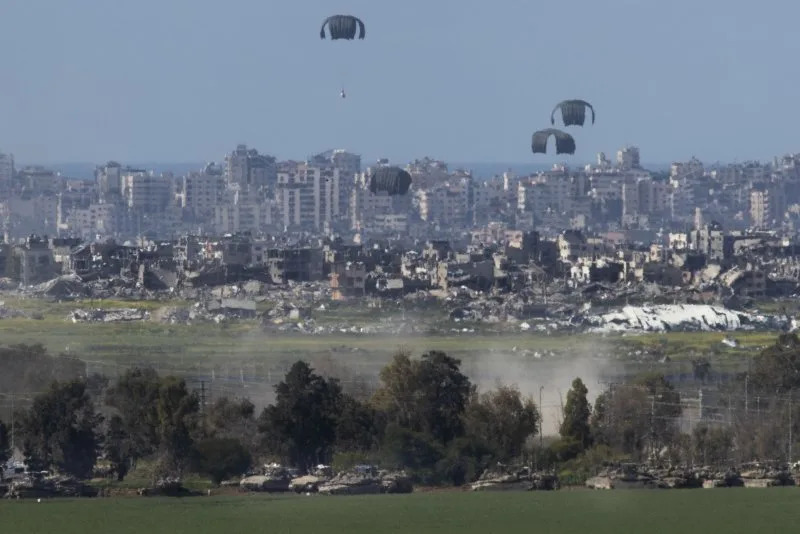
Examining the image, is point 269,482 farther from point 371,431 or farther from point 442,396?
point 442,396

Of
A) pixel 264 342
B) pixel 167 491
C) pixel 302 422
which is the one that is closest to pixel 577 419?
pixel 302 422

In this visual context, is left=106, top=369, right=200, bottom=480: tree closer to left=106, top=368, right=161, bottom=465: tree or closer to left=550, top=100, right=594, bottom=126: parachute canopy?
left=106, top=368, right=161, bottom=465: tree

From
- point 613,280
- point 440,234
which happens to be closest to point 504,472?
point 613,280

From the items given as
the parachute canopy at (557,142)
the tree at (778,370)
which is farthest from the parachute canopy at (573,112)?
the tree at (778,370)

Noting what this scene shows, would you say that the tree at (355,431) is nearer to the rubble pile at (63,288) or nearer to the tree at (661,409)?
the tree at (661,409)

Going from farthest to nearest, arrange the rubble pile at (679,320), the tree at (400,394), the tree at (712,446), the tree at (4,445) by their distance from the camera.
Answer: the rubble pile at (679,320) → the tree at (400,394) → the tree at (712,446) → the tree at (4,445)
